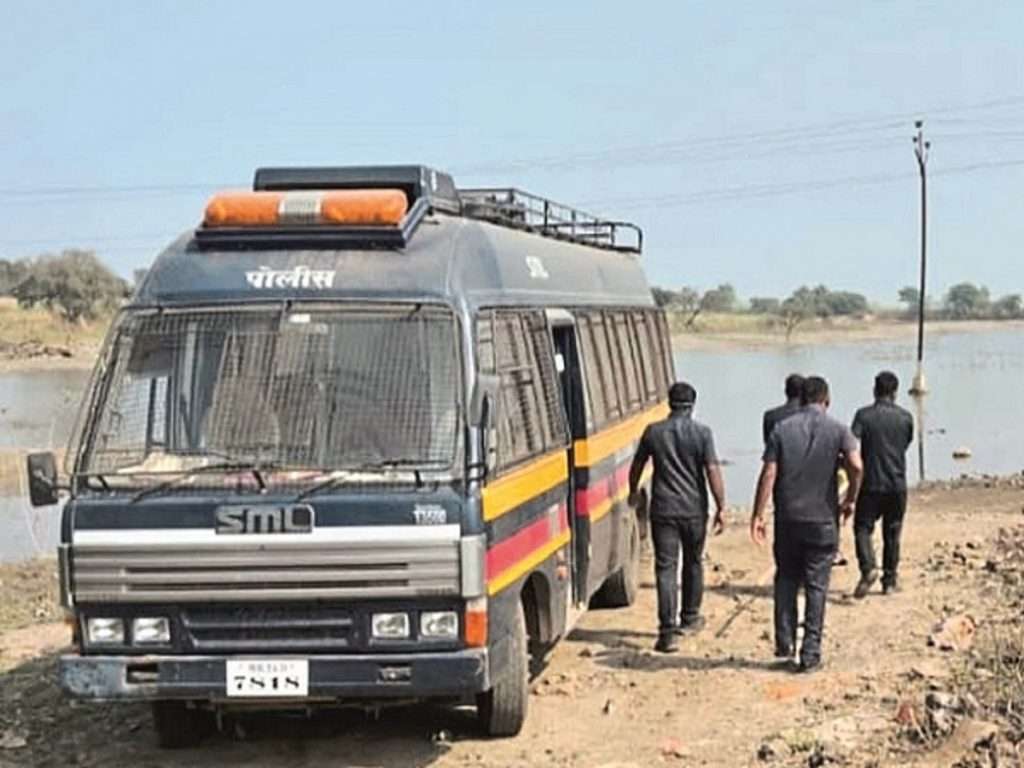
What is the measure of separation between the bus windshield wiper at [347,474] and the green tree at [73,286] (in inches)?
2891

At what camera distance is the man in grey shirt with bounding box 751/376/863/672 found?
1034 centimetres

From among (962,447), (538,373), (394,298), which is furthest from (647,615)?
(962,447)

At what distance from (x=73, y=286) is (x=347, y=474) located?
75591 millimetres

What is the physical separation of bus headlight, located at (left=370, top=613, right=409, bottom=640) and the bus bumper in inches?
3.6

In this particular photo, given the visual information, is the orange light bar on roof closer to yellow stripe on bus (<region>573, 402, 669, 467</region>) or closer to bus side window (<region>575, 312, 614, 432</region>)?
yellow stripe on bus (<region>573, 402, 669, 467</region>)

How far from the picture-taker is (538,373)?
9.80m

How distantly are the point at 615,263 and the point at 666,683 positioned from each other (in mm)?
5007

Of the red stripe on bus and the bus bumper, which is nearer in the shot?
the bus bumper

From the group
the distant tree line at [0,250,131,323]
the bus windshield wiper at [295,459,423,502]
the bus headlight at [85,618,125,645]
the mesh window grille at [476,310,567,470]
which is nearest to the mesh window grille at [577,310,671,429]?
the mesh window grille at [476,310,567,470]

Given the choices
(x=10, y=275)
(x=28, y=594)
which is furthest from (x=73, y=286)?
(x=28, y=594)

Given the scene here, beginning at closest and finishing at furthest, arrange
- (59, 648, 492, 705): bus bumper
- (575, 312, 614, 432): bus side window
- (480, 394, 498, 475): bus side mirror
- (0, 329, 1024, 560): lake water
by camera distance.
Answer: (59, 648, 492, 705): bus bumper < (480, 394, 498, 475): bus side mirror < (575, 312, 614, 432): bus side window < (0, 329, 1024, 560): lake water

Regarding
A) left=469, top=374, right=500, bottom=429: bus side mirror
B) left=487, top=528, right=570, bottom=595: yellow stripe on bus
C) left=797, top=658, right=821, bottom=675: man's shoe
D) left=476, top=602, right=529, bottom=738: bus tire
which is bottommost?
left=797, top=658, right=821, bottom=675: man's shoe

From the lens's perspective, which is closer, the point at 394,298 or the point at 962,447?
the point at 394,298

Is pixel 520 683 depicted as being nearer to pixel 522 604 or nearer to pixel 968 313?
pixel 522 604
